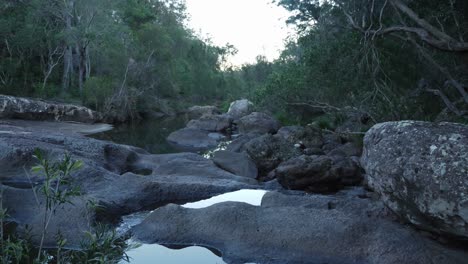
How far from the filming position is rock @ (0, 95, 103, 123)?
2681 cm

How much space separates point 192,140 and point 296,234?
57.4 feet

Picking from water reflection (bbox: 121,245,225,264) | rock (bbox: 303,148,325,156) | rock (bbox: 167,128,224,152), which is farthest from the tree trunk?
water reflection (bbox: 121,245,225,264)

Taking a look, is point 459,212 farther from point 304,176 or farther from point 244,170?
point 244,170

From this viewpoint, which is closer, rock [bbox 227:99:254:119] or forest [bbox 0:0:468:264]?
forest [bbox 0:0:468:264]

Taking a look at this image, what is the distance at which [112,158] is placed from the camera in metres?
14.9

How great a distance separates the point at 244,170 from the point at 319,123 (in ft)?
31.8

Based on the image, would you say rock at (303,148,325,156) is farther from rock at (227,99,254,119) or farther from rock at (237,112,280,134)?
rock at (227,99,254,119)

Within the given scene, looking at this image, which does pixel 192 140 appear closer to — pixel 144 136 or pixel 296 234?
pixel 144 136

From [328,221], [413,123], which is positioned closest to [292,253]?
[328,221]

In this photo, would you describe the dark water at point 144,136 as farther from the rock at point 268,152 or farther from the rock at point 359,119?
the rock at point 359,119

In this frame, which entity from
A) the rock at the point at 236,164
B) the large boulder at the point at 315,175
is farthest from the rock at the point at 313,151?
the large boulder at the point at 315,175

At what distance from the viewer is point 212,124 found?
100ft

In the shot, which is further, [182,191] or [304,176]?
[304,176]

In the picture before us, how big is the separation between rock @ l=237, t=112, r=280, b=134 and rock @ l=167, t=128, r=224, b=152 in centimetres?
209
